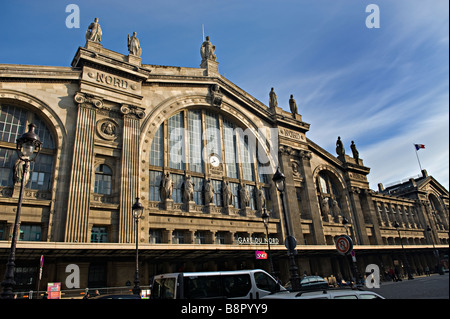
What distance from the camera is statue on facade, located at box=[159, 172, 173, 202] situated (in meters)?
25.8

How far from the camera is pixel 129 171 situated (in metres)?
24.0

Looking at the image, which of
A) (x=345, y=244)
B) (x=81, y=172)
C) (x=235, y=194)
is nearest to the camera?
(x=345, y=244)

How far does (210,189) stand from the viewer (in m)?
28.3

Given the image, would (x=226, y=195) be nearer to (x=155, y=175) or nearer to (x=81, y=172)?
(x=155, y=175)

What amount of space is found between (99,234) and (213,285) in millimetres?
13331

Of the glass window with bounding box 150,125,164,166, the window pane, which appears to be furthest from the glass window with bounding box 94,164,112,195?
the window pane

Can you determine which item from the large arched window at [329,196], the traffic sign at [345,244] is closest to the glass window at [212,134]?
the large arched window at [329,196]

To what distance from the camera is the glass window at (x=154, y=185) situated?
25672mm

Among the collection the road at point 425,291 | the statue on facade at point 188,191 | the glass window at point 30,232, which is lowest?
the road at point 425,291

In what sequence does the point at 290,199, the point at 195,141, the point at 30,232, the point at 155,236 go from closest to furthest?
the point at 30,232 < the point at 155,236 < the point at 195,141 < the point at 290,199

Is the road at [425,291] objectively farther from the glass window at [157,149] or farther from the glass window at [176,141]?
the glass window at [157,149]

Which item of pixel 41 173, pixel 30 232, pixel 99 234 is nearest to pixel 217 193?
pixel 99 234

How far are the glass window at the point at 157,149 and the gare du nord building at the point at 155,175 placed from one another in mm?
97

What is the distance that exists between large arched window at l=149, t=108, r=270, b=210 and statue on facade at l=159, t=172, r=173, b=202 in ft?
1.25
